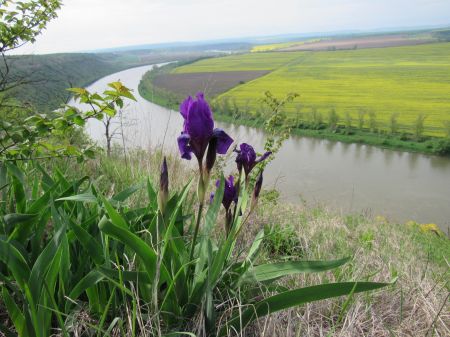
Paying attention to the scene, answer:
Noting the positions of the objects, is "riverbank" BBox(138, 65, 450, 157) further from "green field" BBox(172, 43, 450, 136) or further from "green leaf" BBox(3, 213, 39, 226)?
"green leaf" BBox(3, 213, 39, 226)

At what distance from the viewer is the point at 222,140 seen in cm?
132

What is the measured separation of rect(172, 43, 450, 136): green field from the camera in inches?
1313

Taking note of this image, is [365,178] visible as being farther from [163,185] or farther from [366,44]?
[366,44]

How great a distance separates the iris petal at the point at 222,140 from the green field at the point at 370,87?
21.2 meters

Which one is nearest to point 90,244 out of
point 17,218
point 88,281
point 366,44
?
point 88,281

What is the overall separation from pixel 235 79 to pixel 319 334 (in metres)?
53.2

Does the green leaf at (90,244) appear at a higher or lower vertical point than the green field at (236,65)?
higher

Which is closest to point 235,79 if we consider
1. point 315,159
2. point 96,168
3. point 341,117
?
point 341,117

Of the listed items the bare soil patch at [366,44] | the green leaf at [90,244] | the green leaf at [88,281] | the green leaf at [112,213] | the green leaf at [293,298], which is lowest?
the bare soil patch at [366,44]

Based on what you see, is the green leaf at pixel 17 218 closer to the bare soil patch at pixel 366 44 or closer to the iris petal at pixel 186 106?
the iris petal at pixel 186 106

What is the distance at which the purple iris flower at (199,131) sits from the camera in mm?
1267

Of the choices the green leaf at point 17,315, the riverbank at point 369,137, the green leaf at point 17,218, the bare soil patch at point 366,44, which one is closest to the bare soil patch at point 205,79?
the riverbank at point 369,137

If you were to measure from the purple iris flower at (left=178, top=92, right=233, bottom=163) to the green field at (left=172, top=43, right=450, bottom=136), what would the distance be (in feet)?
69.6

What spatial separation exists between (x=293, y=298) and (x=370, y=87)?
160 feet
